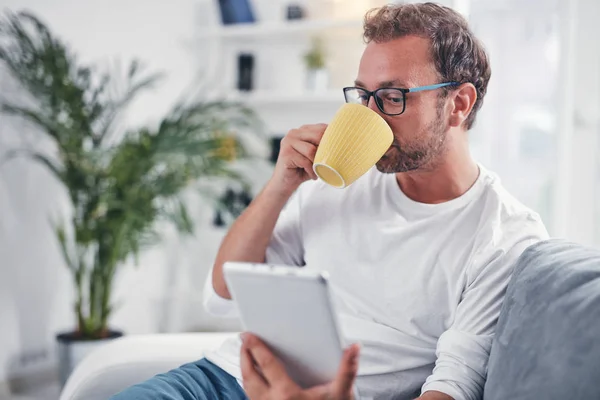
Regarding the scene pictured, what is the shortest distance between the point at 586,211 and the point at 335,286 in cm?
162

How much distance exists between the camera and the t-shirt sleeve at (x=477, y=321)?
4.14 feet

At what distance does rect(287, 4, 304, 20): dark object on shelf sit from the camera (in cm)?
357

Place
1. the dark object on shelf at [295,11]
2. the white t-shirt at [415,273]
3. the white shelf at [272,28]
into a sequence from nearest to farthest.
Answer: the white t-shirt at [415,273] < the white shelf at [272,28] < the dark object on shelf at [295,11]

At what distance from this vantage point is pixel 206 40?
3.87 metres

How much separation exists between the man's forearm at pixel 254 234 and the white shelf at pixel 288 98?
75.1 inches

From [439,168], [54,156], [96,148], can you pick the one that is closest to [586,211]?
[439,168]

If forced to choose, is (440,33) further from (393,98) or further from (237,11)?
(237,11)

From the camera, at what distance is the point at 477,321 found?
1.31 meters

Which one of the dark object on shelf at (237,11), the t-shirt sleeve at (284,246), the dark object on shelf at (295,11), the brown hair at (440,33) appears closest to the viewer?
the brown hair at (440,33)

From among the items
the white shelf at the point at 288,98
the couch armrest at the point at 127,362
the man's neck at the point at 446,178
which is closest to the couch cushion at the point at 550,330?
the man's neck at the point at 446,178

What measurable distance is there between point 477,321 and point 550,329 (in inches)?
8.3

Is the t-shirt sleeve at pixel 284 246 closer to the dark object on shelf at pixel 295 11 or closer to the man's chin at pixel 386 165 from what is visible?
the man's chin at pixel 386 165

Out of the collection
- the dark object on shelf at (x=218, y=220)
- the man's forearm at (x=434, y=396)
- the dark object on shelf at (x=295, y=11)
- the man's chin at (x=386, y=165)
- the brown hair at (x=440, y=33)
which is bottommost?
the dark object on shelf at (x=218, y=220)

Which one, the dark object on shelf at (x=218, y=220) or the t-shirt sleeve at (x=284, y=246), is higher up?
the t-shirt sleeve at (x=284, y=246)
